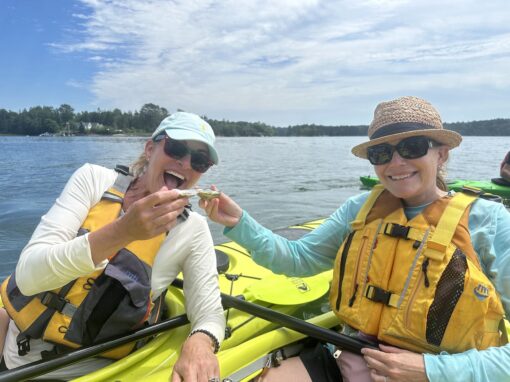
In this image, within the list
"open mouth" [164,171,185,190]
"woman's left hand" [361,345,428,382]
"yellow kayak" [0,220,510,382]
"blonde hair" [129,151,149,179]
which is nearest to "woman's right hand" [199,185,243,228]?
"open mouth" [164,171,185,190]

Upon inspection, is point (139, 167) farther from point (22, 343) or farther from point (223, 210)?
point (22, 343)

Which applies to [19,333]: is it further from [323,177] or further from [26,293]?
[323,177]

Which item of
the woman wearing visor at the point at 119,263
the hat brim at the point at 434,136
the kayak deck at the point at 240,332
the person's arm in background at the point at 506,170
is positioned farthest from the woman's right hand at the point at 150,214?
the person's arm in background at the point at 506,170

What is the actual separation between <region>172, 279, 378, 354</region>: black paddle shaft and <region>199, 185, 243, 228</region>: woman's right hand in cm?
55

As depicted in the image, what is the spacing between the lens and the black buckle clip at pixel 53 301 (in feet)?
6.09

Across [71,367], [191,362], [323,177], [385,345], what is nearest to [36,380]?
[71,367]

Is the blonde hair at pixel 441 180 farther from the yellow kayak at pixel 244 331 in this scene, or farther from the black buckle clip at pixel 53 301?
the black buckle clip at pixel 53 301

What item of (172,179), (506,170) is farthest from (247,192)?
(172,179)

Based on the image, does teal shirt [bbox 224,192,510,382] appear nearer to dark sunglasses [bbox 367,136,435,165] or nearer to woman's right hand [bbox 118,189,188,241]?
dark sunglasses [bbox 367,136,435,165]

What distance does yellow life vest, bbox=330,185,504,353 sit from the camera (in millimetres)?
1661

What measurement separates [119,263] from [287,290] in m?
1.39

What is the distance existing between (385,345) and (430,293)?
0.34 metres

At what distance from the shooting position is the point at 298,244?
233cm

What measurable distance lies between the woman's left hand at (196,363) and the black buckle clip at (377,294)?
79 cm
